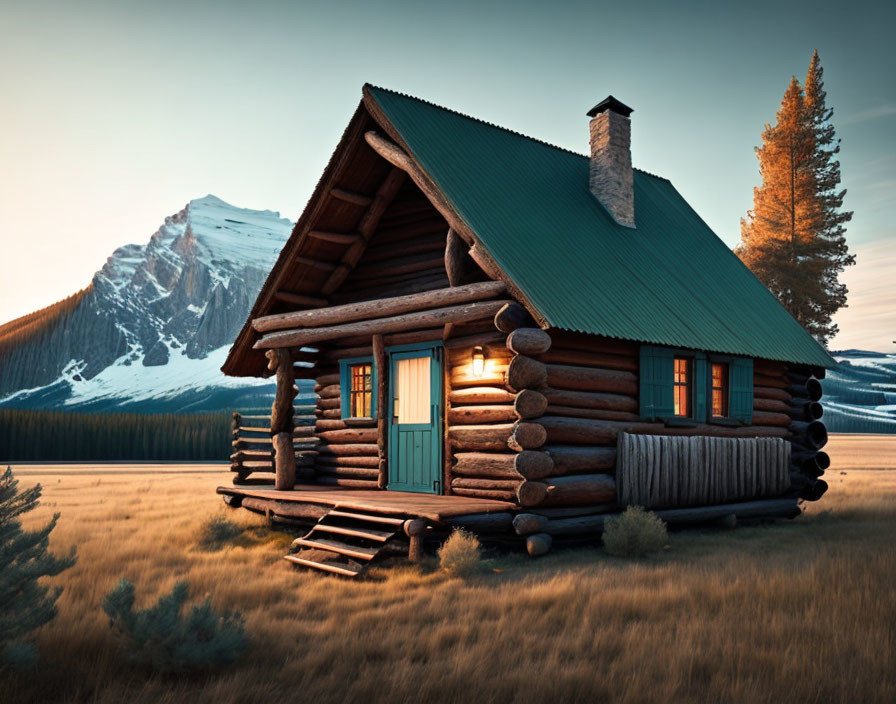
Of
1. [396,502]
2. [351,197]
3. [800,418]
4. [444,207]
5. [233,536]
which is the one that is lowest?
[233,536]

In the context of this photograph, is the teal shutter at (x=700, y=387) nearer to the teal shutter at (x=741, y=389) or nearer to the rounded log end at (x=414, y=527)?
the teal shutter at (x=741, y=389)

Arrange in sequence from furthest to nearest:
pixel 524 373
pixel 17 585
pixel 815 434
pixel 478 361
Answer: pixel 815 434, pixel 478 361, pixel 524 373, pixel 17 585

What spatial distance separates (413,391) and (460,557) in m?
4.67

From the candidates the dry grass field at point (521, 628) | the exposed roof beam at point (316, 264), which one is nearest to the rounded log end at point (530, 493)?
the dry grass field at point (521, 628)

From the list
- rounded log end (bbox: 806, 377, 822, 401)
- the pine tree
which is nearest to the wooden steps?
rounded log end (bbox: 806, 377, 822, 401)

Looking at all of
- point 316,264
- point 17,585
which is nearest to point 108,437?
point 316,264

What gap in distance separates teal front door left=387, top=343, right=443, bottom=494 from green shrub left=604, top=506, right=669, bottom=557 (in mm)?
3081

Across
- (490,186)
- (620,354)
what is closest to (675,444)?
(620,354)

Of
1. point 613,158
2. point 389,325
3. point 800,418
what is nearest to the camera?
point 389,325

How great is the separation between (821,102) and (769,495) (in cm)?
2033

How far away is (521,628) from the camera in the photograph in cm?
671

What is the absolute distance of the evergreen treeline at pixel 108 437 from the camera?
6538cm

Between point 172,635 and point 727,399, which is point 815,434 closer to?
point 727,399

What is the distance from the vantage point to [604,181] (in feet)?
52.0
